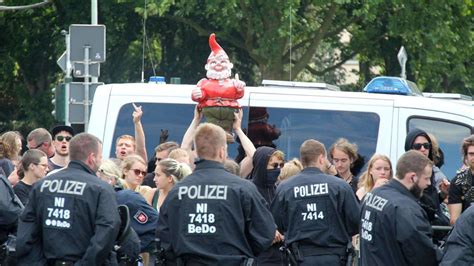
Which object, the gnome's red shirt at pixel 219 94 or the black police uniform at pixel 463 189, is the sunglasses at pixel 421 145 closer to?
the black police uniform at pixel 463 189

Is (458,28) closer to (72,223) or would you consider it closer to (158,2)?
(158,2)

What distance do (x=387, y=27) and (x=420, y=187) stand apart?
22659 mm

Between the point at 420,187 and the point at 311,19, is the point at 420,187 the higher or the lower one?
the lower one

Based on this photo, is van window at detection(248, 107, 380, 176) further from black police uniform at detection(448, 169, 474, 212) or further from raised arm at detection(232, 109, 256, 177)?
black police uniform at detection(448, 169, 474, 212)

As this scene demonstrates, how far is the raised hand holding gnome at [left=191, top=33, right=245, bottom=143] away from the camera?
Answer: 42.6 feet

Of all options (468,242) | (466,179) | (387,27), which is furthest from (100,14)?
(468,242)

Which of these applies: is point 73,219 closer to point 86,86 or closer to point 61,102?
point 86,86

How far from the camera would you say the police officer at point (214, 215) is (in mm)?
9734

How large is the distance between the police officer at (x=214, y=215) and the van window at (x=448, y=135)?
3.87 meters

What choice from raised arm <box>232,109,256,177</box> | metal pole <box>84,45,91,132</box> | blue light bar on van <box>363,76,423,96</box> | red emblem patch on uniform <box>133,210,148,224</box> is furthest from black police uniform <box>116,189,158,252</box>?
metal pole <box>84,45,91,132</box>

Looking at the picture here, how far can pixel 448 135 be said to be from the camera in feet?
44.0

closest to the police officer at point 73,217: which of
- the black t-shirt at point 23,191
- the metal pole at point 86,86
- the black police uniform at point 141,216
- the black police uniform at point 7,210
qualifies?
the black police uniform at point 7,210

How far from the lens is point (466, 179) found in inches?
447

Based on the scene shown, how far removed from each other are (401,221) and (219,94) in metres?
3.66
